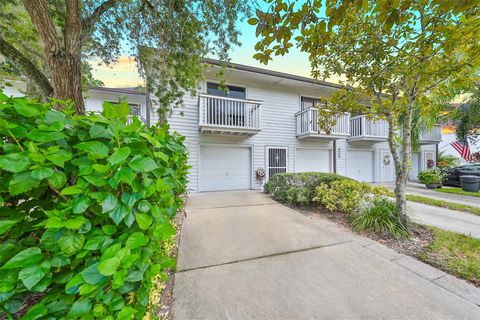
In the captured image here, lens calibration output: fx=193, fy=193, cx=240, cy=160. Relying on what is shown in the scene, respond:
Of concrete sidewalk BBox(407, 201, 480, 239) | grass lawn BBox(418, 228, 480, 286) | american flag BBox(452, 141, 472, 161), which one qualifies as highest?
american flag BBox(452, 141, 472, 161)

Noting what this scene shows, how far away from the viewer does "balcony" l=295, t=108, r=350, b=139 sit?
8.48m

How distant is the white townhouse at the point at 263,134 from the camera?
7539 mm

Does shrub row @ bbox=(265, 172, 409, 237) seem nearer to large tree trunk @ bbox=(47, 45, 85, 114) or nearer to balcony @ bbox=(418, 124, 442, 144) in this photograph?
large tree trunk @ bbox=(47, 45, 85, 114)

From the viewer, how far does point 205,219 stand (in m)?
4.32

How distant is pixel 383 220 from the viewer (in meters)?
3.60

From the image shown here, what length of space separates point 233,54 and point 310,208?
436 cm

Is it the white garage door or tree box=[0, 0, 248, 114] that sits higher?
tree box=[0, 0, 248, 114]

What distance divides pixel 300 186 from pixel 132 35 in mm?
5465

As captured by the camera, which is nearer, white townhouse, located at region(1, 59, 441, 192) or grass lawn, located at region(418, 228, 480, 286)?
grass lawn, located at region(418, 228, 480, 286)

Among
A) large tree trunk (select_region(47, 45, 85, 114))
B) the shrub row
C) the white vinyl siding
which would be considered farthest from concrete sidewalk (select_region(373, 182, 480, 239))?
large tree trunk (select_region(47, 45, 85, 114))

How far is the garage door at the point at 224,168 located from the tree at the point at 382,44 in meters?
4.49

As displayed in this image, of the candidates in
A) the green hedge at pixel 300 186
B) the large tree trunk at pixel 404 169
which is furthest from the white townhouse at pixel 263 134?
the large tree trunk at pixel 404 169

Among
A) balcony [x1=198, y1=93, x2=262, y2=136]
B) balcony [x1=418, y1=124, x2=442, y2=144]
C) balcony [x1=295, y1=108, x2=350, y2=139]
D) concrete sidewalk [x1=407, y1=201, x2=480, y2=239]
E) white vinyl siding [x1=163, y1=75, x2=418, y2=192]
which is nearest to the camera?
concrete sidewalk [x1=407, y1=201, x2=480, y2=239]

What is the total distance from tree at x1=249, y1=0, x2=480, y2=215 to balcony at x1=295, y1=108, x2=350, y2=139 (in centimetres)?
409
